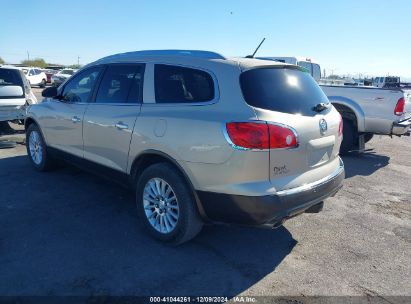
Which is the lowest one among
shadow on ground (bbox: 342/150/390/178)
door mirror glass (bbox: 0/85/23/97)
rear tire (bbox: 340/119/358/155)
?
shadow on ground (bbox: 342/150/390/178)

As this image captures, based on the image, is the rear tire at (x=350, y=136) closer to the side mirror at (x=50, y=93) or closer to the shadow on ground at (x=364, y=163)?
the shadow on ground at (x=364, y=163)

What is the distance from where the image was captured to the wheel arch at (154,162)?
3.33 m

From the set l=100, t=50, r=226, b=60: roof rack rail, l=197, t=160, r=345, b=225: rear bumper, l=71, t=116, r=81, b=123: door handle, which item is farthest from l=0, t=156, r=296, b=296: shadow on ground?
l=100, t=50, r=226, b=60: roof rack rail

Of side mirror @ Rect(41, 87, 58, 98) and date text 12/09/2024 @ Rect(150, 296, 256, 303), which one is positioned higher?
side mirror @ Rect(41, 87, 58, 98)

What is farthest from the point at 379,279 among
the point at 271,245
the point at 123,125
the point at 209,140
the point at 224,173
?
the point at 123,125

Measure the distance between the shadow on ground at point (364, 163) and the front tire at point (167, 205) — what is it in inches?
154

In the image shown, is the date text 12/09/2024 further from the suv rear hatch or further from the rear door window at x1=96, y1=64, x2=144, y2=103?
the rear door window at x1=96, y1=64, x2=144, y2=103

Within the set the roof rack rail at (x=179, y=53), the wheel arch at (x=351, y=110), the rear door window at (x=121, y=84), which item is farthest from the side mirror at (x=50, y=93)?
the wheel arch at (x=351, y=110)

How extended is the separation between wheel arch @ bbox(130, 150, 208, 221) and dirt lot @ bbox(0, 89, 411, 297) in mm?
541

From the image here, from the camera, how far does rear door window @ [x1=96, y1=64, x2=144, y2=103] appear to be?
158 inches

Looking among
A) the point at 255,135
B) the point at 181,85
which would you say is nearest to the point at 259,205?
the point at 255,135

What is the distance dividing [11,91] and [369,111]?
789 cm

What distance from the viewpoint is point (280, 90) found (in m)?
3.36

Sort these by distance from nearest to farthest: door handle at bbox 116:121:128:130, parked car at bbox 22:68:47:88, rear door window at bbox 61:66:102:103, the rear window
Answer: the rear window
door handle at bbox 116:121:128:130
rear door window at bbox 61:66:102:103
parked car at bbox 22:68:47:88
